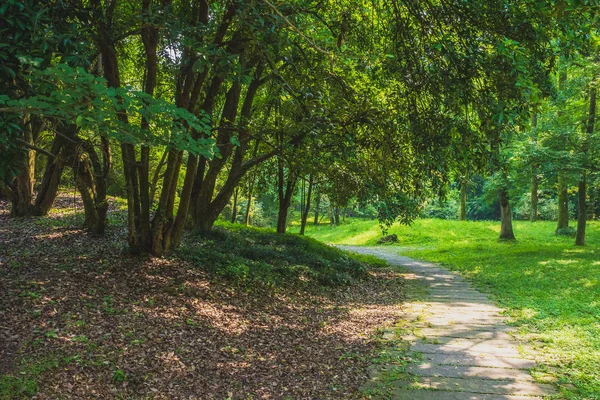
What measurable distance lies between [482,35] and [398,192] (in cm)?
413

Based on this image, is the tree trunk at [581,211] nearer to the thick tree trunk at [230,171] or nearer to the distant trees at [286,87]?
the distant trees at [286,87]

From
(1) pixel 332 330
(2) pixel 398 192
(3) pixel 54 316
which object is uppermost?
(2) pixel 398 192

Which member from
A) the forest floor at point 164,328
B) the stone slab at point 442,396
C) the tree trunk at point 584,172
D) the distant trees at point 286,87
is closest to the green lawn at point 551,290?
the tree trunk at point 584,172

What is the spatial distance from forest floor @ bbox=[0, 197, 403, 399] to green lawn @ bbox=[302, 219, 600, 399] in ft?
6.63

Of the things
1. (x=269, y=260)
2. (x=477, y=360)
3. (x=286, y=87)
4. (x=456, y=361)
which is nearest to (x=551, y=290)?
(x=477, y=360)

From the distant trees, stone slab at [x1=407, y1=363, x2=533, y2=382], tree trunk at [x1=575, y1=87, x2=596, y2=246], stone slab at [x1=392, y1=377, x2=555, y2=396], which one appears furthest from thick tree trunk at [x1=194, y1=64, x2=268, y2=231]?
tree trunk at [x1=575, y1=87, x2=596, y2=246]

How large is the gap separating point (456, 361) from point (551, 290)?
5151mm

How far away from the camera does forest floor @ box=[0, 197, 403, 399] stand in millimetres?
3965

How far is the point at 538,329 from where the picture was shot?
20.2 ft

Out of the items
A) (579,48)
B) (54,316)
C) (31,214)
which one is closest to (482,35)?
(579,48)

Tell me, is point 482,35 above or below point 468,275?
above

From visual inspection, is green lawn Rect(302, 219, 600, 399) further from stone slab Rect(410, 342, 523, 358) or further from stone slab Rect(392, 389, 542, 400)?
stone slab Rect(392, 389, 542, 400)

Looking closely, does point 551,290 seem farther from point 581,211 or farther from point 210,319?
point 581,211

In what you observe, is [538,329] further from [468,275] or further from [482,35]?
[468,275]
